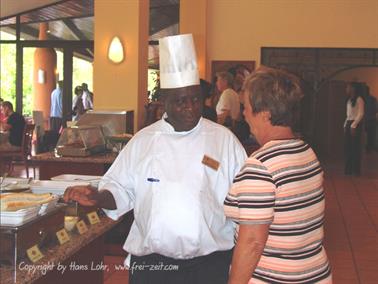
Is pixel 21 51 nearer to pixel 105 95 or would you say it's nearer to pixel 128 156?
pixel 105 95

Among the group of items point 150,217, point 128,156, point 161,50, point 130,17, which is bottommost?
point 150,217

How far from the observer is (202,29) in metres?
9.48

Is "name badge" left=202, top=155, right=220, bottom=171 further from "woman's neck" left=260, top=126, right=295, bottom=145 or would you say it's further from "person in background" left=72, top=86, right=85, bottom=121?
"person in background" left=72, top=86, right=85, bottom=121

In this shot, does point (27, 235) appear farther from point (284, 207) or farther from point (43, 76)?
point (43, 76)

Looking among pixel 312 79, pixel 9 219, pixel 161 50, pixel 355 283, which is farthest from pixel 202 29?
pixel 9 219

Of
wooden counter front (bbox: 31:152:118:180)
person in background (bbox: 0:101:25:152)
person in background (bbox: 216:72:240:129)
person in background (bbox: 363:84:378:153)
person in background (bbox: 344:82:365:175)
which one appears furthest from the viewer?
person in background (bbox: 363:84:378:153)

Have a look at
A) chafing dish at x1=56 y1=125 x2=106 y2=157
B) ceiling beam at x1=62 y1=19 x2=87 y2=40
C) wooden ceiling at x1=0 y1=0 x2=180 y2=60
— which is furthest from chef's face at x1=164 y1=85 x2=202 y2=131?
ceiling beam at x1=62 y1=19 x2=87 y2=40

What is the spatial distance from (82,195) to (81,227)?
140mm

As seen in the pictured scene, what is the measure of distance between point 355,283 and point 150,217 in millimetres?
2487

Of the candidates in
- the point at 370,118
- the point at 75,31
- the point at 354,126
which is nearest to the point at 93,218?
the point at 354,126

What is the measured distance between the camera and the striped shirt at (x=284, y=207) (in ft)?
5.41

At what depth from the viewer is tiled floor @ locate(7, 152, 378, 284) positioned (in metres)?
4.19

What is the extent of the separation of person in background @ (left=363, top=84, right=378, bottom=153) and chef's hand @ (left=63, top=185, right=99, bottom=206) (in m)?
8.53

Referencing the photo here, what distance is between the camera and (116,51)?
221 inches
